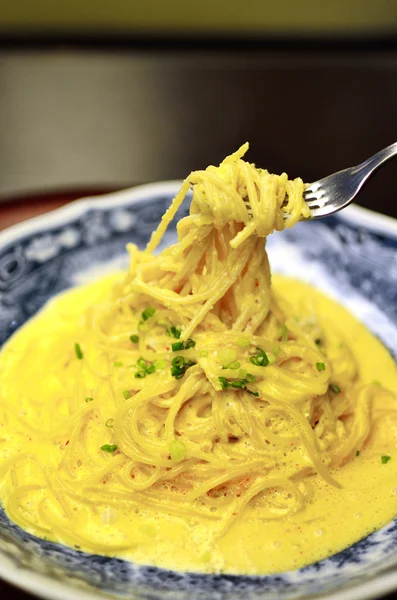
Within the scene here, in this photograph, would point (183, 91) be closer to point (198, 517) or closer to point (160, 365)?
point (160, 365)

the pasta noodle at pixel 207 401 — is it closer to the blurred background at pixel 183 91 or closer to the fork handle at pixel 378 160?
the fork handle at pixel 378 160

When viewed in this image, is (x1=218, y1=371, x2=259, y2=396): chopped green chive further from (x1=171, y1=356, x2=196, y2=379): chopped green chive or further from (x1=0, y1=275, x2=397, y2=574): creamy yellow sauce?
(x1=0, y1=275, x2=397, y2=574): creamy yellow sauce

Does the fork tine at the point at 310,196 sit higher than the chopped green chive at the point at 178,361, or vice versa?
the fork tine at the point at 310,196

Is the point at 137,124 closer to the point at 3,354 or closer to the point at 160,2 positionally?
the point at 160,2

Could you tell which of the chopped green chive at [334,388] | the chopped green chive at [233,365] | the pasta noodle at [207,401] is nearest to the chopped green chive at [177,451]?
the pasta noodle at [207,401]

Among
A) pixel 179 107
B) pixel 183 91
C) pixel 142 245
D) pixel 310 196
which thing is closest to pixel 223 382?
pixel 310 196

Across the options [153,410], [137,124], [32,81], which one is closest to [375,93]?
[137,124]

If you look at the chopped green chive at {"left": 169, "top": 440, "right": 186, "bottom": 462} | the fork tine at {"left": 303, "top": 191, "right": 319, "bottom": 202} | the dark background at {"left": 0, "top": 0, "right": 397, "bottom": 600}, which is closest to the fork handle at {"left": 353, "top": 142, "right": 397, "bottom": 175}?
the fork tine at {"left": 303, "top": 191, "right": 319, "bottom": 202}
